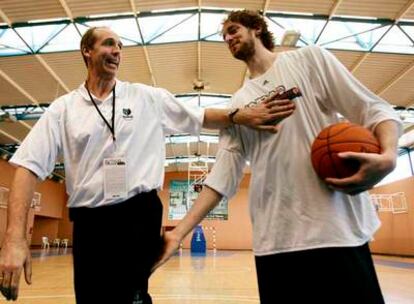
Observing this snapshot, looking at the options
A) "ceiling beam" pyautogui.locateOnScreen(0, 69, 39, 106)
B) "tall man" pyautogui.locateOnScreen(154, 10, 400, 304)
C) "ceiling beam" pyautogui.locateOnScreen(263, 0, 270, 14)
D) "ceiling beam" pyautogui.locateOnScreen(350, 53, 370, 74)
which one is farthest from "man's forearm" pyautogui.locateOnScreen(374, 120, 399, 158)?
"ceiling beam" pyautogui.locateOnScreen(0, 69, 39, 106)

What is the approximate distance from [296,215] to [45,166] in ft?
3.57

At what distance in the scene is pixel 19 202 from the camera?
1419mm

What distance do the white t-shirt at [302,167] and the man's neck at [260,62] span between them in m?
0.06

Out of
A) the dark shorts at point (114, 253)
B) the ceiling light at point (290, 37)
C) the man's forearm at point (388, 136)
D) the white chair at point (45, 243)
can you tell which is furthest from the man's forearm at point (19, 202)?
the white chair at point (45, 243)

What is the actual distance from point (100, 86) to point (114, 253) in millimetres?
820

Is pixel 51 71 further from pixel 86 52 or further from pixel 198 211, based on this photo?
pixel 198 211

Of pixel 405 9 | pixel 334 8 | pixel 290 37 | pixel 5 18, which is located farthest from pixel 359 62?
pixel 5 18

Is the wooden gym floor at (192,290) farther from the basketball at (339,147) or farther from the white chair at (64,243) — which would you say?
the white chair at (64,243)

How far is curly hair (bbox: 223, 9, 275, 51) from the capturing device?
5.34ft

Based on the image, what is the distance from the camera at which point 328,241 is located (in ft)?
3.83

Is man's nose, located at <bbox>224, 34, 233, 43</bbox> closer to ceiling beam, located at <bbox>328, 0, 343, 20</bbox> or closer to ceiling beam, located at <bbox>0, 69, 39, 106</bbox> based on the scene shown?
ceiling beam, located at <bbox>328, 0, 343, 20</bbox>

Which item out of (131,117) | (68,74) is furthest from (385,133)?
(68,74)

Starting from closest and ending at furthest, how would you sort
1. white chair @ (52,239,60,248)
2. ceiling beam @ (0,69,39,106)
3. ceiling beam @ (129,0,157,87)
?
ceiling beam @ (129,0,157,87) < ceiling beam @ (0,69,39,106) < white chair @ (52,239,60,248)

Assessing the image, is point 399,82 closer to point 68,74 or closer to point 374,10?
point 374,10
